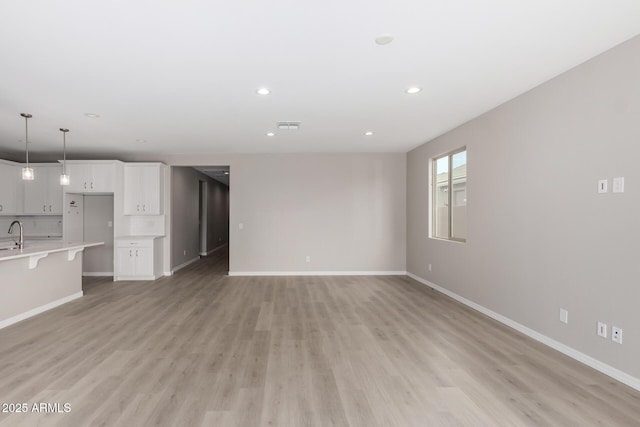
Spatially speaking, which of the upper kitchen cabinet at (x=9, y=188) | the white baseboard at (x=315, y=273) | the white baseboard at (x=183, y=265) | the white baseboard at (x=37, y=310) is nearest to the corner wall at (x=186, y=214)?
the white baseboard at (x=183, y=265)

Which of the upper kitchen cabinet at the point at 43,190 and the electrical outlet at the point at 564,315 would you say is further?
the upper kitchen cabinet at the point at 43,190

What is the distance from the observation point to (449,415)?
204 cm

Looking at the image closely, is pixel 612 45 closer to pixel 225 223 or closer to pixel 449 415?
pixel 449 415

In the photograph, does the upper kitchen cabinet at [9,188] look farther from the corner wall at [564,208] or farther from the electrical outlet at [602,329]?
the electrical outlet at [602,329]

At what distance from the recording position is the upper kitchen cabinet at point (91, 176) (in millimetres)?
6141

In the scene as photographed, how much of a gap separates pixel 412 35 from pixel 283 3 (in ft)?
3.20

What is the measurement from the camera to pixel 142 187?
6.43 m

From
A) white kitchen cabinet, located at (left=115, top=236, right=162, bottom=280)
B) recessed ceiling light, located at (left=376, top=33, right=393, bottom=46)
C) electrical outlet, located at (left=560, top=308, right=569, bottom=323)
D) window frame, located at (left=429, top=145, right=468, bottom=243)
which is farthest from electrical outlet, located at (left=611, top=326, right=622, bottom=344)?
white kitchen cabinet, located at (left=115, top=236, right=162, bottom=280)

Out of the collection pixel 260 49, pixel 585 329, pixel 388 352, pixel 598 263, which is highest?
pixel 260 49

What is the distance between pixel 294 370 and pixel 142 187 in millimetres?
5399

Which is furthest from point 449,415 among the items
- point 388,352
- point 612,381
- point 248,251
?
point 248,251

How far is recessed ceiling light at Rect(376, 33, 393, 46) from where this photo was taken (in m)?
2.35

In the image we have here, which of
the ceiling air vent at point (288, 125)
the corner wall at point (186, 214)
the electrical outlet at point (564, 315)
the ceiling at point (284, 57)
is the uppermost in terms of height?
the ceiling at point (284, 57)

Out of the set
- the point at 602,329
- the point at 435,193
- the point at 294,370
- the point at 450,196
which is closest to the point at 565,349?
the point at 602,329
